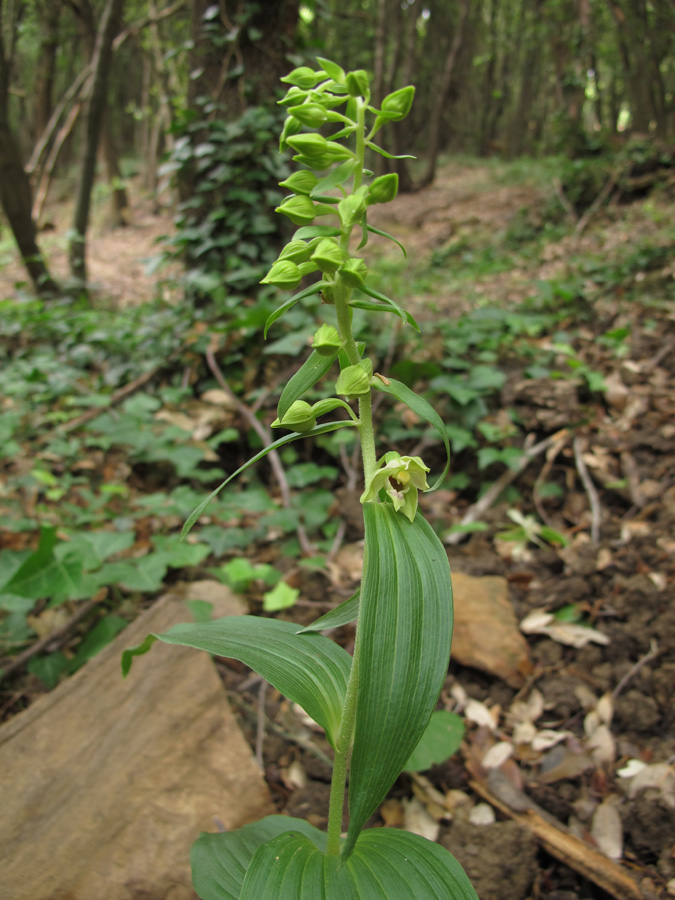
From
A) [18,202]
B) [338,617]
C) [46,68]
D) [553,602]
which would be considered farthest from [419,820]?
[46,68]

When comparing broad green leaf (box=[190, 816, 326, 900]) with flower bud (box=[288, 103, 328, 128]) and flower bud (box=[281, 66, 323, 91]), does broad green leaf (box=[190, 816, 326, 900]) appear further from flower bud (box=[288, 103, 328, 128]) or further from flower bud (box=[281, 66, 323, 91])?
flower bud (box=[281, 66, 323, 91])

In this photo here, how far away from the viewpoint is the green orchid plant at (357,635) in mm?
983

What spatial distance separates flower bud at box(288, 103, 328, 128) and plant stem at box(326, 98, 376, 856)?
0.08 m

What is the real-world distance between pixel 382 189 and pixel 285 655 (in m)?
1.03

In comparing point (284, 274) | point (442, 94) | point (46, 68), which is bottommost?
point (284, 274)

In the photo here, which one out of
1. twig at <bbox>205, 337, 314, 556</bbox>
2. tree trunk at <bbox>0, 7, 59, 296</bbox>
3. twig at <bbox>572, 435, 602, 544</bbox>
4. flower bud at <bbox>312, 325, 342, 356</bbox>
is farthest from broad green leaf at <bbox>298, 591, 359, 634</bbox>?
tree trunk at <bbox>0, 7, 59, 296</bbox>

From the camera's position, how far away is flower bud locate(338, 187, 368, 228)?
118 centimetres

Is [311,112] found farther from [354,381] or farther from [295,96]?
[354,381]

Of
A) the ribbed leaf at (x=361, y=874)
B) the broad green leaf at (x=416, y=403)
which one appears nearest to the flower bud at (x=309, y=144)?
the broad green leaf at (x=416, y=403)

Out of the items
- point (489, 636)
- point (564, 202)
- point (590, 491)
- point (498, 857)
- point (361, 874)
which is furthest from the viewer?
point (564, 202)

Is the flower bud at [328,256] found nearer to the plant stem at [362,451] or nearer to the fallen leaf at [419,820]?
the plant stem at [362,451]

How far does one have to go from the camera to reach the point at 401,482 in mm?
1165

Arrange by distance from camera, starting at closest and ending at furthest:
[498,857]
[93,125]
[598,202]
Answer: [498,857] → [93,125] → [598,202]

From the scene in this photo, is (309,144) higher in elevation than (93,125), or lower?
lower
